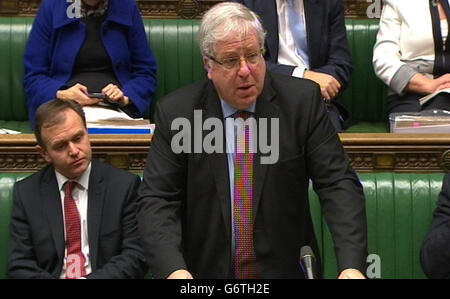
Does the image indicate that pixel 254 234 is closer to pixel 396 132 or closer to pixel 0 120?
pixel 396 132

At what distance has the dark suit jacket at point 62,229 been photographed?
52.0 inches

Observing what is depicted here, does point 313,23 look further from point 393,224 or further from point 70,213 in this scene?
point 70,213

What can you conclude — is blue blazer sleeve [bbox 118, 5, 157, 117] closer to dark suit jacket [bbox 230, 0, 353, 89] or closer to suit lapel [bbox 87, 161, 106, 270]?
dark suit jacket [bbox 230, 0, 353, 89]

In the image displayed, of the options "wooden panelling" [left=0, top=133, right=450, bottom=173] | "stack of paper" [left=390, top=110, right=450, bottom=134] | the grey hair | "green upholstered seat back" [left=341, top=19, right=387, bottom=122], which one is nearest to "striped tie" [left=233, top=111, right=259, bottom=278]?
the grey hair

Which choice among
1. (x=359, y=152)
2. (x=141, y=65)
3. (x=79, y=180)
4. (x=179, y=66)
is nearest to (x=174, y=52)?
(x=179, y=66)

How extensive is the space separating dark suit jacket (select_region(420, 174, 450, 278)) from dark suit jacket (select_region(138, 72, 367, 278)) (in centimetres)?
20

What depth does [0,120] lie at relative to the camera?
6.73ft

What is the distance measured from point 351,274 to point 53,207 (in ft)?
1.76

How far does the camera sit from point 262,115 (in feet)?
3.73

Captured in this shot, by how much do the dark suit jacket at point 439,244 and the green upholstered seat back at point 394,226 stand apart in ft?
0.42

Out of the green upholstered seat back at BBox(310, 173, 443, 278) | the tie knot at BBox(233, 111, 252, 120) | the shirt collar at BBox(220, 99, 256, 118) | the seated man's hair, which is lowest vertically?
the green upholstered seat back at BBox(310, 173, 443, 278)

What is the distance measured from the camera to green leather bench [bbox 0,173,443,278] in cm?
145

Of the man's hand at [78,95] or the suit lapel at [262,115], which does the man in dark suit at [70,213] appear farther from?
the man's hand at [78,95]

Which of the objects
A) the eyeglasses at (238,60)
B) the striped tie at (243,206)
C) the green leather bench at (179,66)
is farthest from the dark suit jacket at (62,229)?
the green leather bench at (179,66)
